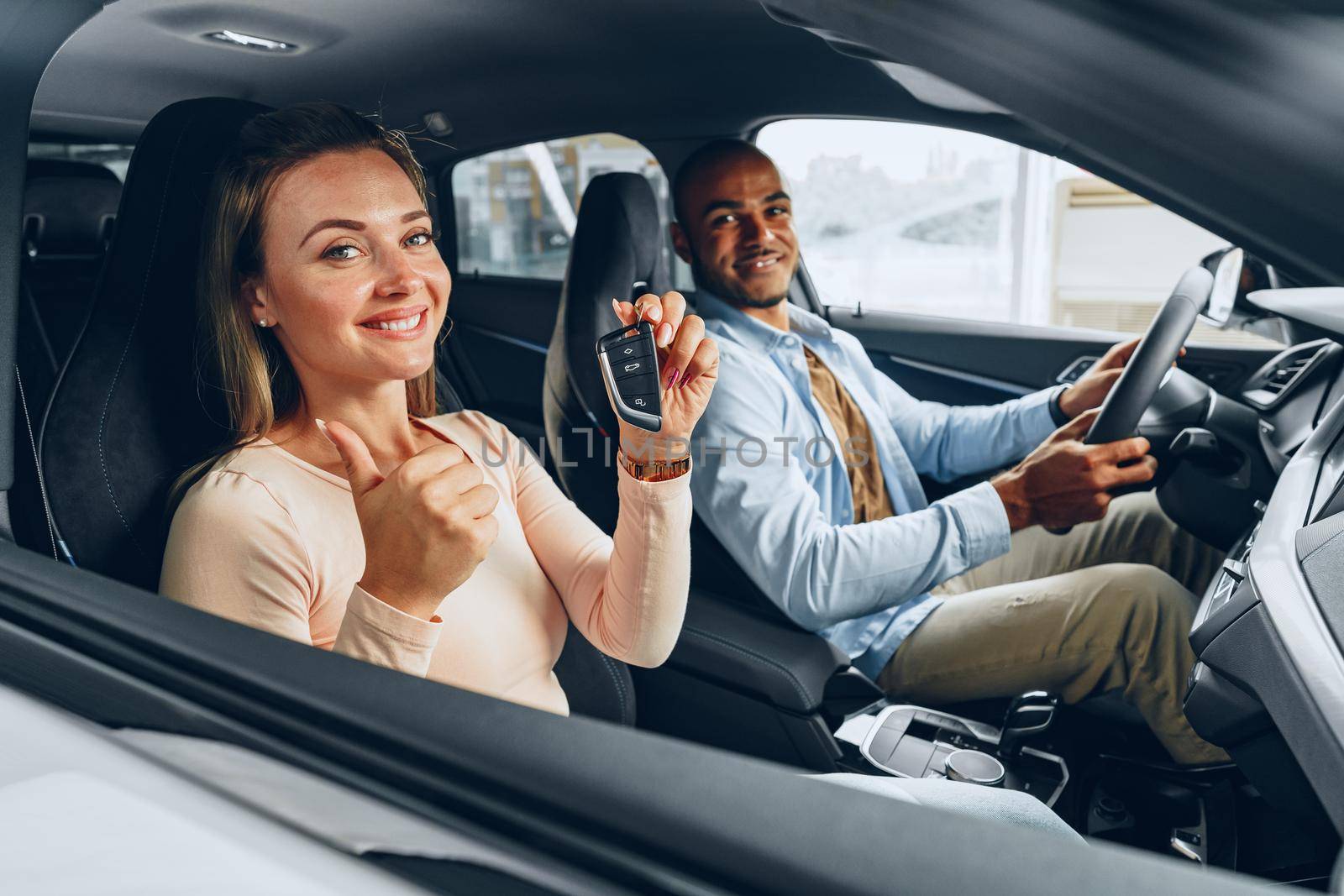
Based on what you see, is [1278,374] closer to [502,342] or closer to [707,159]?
[707,159]

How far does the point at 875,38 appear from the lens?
22.8 inches

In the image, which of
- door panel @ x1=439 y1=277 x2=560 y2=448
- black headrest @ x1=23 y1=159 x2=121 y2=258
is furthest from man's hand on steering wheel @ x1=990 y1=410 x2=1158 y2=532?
black headrest @ x1=23 y1=159 x2=121 y2=258

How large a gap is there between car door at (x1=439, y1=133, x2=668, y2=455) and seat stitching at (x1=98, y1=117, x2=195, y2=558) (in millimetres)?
1689

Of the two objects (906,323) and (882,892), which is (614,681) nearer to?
(882,892)

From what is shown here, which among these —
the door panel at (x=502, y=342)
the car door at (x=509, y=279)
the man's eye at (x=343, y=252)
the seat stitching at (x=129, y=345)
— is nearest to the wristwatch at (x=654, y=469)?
the man's eye at (x=343, y=252)

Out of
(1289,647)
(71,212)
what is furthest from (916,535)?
(71,212)

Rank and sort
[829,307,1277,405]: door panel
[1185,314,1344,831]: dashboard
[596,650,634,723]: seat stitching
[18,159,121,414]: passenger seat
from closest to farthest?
[1185,314,1344,831]: dashboard < [596,650,634,723]: seat stitching < [18,159,121,414]: passenger seat < [829,307,1277,405]: door panel

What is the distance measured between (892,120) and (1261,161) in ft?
4.68

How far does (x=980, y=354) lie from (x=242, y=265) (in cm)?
186

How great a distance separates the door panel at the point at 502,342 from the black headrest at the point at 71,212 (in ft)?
3.33

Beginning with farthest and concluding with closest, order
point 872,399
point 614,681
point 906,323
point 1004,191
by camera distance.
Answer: point 1004,191, point 906,323, point 872,399, point 614,681

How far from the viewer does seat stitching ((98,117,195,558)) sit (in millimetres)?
969

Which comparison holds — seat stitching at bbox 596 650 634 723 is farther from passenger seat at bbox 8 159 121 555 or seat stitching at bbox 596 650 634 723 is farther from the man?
passenger seat at bbox 8 159 121 555

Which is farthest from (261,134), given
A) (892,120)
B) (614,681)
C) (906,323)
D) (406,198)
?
(906,323)
